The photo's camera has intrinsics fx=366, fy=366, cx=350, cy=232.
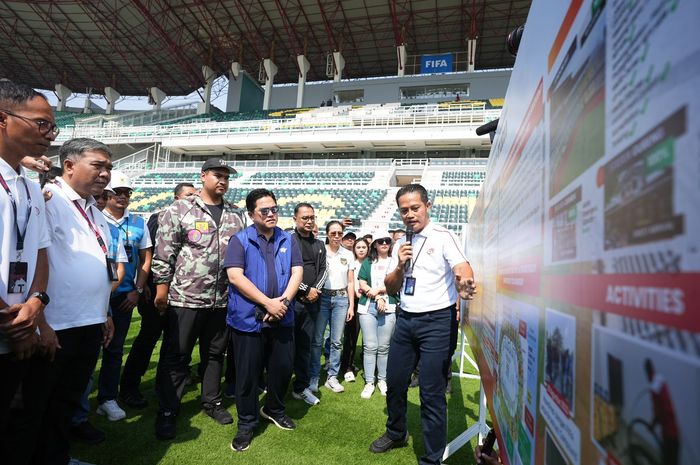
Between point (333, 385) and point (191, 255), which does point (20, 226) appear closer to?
point (191, 255)

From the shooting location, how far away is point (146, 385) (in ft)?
12.2

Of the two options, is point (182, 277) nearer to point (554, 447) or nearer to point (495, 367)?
point (495, 367)

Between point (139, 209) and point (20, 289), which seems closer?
point (20, 289)

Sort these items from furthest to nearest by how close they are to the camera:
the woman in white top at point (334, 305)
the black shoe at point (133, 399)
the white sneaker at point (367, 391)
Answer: the woman in white top at point (334, 305)
the white sneaker at point (367, 391)
the black shoe at point (133, 399)

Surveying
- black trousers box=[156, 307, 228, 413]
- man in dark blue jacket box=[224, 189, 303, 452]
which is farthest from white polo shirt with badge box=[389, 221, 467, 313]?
black trousers box=[156, 307, 228, 413]

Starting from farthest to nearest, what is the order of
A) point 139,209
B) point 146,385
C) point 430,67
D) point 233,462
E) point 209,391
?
1. point 430,67
2. point 139,209
3. point 146,385
4. point 209,391
5. point 233,462

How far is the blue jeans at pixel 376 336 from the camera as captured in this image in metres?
3.99

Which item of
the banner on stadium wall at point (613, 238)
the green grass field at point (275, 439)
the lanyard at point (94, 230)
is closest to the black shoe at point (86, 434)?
the green grass field at point (275, 439)

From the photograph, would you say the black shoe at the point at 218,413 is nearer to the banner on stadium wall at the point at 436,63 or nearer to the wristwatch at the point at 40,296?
the wristwatch at the point at 40,296

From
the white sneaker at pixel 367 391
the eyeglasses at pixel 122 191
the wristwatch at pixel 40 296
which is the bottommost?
the white sneaker at pixel 367 391

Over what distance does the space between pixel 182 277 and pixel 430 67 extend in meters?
25.1

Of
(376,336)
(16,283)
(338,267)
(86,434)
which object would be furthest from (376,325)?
(16,283)

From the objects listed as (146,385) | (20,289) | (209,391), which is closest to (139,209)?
(146,385)

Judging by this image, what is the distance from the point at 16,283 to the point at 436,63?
2620cm
